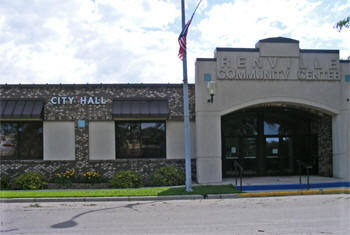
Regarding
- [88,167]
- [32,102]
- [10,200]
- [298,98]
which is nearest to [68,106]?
[32,102]

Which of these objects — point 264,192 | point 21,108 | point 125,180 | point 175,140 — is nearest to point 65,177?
point 125,180

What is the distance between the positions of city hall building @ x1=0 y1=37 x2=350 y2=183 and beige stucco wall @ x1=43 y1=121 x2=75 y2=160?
48mm

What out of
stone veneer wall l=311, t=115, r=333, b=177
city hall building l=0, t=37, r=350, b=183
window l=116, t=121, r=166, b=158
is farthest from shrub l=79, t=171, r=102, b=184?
stone veneer wall l=311, t=115, r=333, b=177

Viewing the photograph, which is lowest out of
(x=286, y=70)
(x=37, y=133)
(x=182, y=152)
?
(x=182, y=152)

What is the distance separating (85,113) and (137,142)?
2.88 meters

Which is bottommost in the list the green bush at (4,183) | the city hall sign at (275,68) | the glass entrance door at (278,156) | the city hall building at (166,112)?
the green bush at (4,183)

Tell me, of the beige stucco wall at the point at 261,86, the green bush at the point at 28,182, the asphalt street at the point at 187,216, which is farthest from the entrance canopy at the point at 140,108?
the asphalt street at the point at 187,216

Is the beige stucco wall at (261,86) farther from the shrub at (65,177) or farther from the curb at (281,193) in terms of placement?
the shrub at (65,177)

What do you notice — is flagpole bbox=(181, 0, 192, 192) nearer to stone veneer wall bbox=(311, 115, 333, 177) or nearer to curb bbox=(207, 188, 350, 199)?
curb bbox=(207, 188, 350, 199)

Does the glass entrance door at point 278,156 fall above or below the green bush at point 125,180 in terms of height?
above

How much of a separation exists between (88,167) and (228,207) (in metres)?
8.20

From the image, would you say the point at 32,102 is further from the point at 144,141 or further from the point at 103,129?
the point at 144,141

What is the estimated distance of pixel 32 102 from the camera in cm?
1639

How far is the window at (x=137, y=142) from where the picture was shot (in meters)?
16.8
